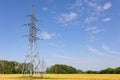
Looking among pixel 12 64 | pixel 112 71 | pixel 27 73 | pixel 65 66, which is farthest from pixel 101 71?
pixel 27 73

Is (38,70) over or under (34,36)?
under

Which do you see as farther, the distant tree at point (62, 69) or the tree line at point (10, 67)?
the distant tree at point (62, 69)

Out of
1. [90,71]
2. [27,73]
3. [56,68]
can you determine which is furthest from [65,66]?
[27,73]

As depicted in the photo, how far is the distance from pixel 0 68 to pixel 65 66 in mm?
37411

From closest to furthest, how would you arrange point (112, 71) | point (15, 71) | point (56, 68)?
point (112, 71), point (15, 71), point (56, 68)

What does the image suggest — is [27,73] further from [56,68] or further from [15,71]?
[56,68]

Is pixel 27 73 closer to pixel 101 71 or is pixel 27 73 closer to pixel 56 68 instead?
pixel 101 71

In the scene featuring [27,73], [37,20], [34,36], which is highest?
[37,20]

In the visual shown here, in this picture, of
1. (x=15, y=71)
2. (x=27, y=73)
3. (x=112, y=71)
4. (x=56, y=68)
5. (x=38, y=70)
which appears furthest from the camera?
(x=56, y=68)

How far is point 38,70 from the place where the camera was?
4744cm

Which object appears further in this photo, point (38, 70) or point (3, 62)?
point (3, 62)

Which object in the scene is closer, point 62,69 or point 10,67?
point 10,67

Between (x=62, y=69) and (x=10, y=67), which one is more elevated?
(x=10, y=67)

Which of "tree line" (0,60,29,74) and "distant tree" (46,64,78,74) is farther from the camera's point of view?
"distant tree" (46,64,78,74)
